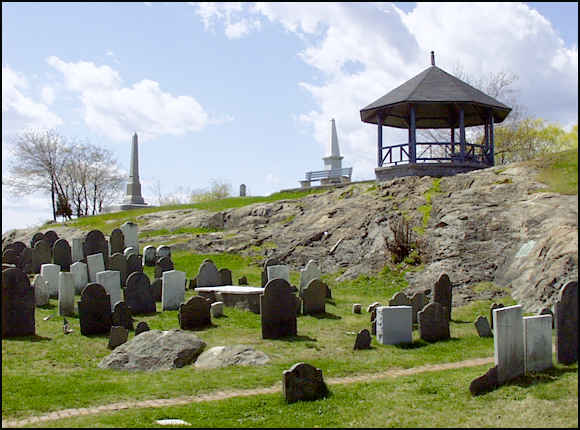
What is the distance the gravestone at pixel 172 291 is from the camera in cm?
1574

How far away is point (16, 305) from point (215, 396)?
239 inches

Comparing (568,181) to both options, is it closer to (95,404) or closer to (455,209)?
(455,209)

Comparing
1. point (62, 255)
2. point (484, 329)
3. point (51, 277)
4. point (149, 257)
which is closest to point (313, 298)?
point (484, 329)

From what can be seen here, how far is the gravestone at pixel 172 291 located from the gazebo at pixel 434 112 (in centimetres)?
1399

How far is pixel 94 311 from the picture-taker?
42.0ft

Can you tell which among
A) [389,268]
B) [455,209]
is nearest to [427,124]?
[455,209]

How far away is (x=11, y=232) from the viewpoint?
38062 millimetres

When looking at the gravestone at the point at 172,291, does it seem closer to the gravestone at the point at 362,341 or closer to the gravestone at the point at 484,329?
the gravestone at the point at 362,341

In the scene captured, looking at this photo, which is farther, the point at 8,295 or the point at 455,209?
the point at 455,209

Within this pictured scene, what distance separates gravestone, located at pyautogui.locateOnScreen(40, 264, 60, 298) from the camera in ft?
55.4

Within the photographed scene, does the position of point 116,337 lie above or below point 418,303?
below

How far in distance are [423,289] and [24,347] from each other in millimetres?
10791

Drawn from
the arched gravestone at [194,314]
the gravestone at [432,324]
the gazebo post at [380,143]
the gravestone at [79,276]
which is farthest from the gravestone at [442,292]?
the gazebo post at [380,143]

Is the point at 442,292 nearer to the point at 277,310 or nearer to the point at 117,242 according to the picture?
the point at 277,310
